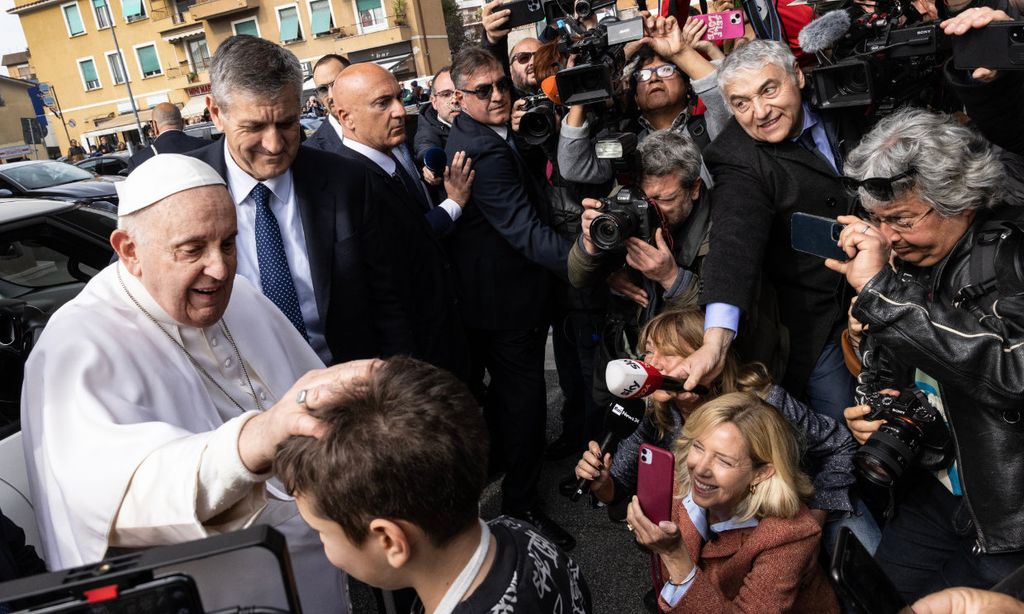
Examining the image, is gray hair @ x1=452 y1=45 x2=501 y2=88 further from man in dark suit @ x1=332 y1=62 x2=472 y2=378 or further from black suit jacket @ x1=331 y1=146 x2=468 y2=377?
black suit jacket @ x1=331 y1=146 x2=468 y2=377

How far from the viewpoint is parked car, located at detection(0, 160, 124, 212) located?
30.6 feet

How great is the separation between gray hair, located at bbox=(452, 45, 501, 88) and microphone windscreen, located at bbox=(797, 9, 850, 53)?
56.6 inches

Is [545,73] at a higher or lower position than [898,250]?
higher

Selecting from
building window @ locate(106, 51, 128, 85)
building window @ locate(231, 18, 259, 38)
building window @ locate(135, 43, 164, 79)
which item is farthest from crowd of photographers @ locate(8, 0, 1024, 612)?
building window @ locate(106, 51, 128, 85)

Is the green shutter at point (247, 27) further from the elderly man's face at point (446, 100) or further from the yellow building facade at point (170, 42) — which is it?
the elderly man's face at point (446, 100)

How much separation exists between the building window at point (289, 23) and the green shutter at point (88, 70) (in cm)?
1239

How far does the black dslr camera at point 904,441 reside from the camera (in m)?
2.09

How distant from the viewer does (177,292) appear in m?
1.90

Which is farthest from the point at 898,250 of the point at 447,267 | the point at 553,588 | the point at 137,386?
the point at 137,386

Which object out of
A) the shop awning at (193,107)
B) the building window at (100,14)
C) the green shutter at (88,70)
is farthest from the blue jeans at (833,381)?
the green shutter at (88,70)

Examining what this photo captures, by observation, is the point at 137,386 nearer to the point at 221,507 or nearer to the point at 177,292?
the point at 177,292

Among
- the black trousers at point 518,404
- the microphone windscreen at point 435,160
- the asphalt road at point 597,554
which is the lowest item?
the asphalt road at point 597,554

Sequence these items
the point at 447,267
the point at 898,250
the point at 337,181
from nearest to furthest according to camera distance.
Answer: the point at 898,250
the point at 337,181
the point at 447,267

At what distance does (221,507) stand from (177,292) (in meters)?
0.61
